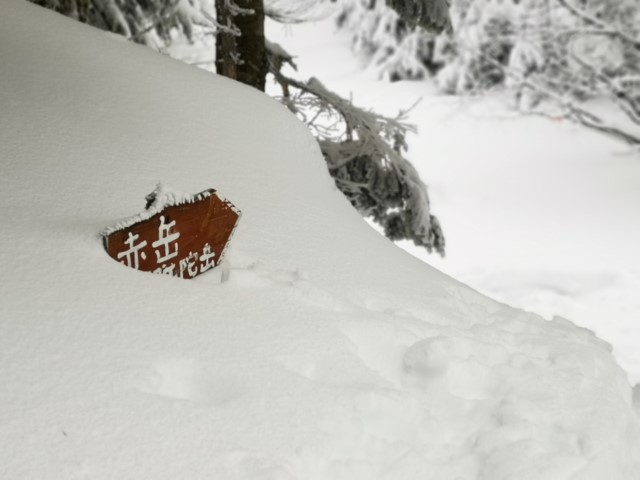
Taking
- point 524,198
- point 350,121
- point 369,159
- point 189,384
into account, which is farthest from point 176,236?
point 524,198

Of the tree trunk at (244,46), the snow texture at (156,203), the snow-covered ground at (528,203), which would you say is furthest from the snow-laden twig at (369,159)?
the snow-covered ground at (528,203)

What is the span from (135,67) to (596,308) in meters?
9.21

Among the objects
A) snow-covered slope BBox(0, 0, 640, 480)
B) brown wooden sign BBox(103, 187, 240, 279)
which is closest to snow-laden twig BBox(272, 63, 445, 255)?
snow-covered slope BBox(0, 0, 640, 480)

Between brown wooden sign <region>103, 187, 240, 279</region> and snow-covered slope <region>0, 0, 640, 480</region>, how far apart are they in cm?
6

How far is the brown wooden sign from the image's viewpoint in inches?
74.8

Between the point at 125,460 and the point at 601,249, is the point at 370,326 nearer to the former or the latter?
the point at 125,460

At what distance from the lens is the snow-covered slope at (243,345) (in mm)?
1430

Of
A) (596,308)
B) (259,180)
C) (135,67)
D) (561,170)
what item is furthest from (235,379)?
(561,170)

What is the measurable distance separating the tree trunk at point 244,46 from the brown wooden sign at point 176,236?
298 cm

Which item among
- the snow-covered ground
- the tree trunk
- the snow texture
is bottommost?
the snow-covered ground

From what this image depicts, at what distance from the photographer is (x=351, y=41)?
677 inches

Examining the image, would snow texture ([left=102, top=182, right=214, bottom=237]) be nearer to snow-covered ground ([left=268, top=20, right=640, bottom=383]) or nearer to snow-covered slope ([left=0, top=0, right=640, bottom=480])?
snow-covered slope ([left=0, top=0, right=640, bottom=480])

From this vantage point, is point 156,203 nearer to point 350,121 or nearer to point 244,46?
point 244,46

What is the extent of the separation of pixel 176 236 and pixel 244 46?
10.9 feet
